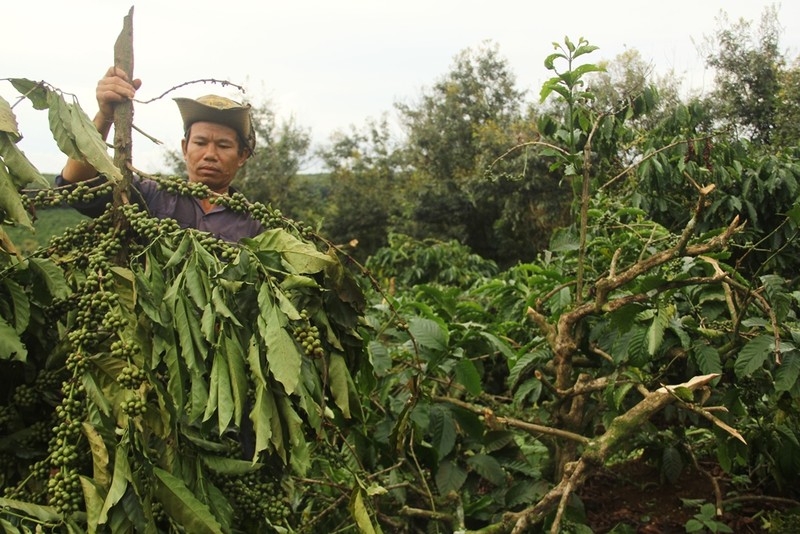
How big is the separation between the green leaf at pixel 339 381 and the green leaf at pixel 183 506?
381mm

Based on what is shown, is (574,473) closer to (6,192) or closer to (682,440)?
(682,440)

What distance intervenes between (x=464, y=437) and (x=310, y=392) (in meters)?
1.21

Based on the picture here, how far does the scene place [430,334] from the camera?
2.64 meters

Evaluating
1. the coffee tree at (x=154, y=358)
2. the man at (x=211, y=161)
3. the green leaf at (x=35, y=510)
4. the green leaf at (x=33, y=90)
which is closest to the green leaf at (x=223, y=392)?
the coffee tree at (x=154, y=358)

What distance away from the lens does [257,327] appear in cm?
165

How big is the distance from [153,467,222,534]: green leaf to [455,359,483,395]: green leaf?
1.17 m

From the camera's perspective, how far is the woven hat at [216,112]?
283 cm

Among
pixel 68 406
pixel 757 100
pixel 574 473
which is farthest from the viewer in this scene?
pixel 757 100

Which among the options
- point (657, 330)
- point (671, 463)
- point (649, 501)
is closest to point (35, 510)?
point (657, 330)

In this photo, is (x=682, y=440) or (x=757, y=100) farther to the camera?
(x=757, y=100)

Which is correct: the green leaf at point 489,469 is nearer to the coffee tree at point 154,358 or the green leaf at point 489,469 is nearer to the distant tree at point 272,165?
the coffee tree at point 154,358

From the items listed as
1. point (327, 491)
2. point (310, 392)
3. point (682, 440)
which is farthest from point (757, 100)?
point (310, 392)

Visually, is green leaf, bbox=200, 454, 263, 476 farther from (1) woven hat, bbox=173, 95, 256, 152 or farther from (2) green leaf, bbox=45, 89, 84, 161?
(1) woven hat, bbox=173, 95, 256, 152

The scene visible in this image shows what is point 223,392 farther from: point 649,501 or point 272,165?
point 272,165
